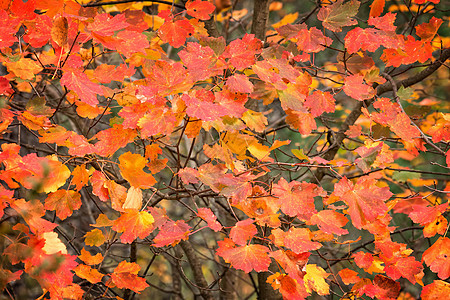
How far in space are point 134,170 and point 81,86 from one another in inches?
12.4

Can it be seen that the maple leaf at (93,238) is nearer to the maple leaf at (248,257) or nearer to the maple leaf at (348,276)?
the maple leaf at (248,257)

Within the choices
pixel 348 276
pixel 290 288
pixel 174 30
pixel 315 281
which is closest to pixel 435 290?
pixel 348 276

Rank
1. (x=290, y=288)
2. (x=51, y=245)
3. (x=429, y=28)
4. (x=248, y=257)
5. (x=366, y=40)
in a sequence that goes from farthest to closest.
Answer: (x=429, y=28) < (x=366, y=40) < (x=290, y=288) < (x=248, y=257) < (x=51, y=245)

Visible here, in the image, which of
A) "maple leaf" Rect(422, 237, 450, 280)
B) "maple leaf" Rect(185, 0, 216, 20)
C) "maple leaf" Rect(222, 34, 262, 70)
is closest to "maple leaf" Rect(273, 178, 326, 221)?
"maple leaf" Rect(222, 34, 262, 70)

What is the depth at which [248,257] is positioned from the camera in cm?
120

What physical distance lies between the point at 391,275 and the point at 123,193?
106cm

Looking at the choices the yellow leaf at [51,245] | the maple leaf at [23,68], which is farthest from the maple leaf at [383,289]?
the maple leaf at [23,68]

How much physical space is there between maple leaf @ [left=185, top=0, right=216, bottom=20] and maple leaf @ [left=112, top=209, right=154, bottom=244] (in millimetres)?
813

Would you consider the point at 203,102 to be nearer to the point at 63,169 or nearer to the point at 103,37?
the point at 103,37

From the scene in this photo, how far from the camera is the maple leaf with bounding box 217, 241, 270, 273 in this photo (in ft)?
3.86

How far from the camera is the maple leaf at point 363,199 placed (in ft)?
3.97

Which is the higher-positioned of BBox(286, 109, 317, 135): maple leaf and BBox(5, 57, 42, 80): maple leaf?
BBox(5, 57, 42, 80): maple leaf

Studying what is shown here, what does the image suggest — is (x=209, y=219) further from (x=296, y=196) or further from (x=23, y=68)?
(x=23, y=68)

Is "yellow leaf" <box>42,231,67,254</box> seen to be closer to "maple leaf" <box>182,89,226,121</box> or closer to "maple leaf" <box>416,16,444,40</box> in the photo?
"maple leaf" <box>182,89,226,121</box>
